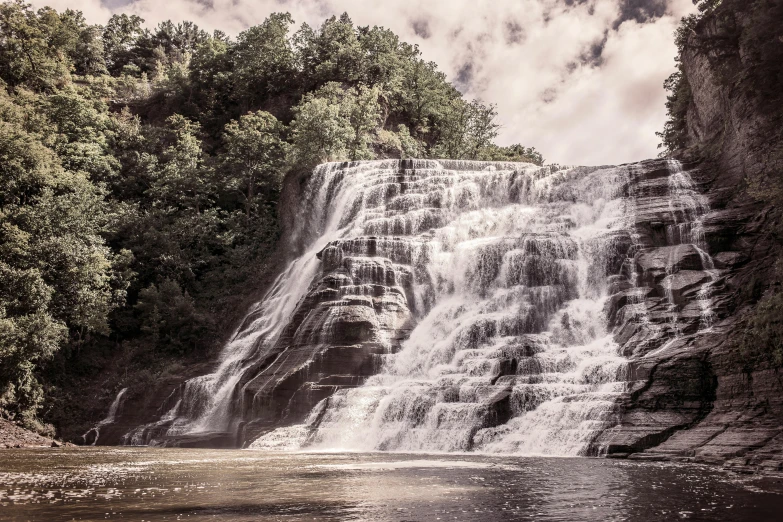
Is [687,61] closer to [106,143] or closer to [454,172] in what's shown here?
[454,172]

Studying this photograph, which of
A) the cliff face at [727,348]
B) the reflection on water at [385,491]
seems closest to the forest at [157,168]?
the reflection on water at [385,491]

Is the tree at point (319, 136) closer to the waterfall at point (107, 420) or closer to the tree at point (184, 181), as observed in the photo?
the tree at point (184, 181)

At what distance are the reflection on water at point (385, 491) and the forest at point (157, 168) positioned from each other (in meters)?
19.8

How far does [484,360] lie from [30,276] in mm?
23003

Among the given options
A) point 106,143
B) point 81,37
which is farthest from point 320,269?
point 81,37

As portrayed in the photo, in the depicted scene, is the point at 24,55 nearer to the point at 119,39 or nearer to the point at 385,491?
the point at 119,39

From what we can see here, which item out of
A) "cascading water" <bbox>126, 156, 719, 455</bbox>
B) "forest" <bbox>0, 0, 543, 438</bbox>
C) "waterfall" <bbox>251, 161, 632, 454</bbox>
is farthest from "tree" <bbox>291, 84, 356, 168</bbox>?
"cascading water" <bbox>126, 156, 719, 455</bbox>

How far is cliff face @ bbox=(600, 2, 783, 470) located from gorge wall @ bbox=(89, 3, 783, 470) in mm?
77

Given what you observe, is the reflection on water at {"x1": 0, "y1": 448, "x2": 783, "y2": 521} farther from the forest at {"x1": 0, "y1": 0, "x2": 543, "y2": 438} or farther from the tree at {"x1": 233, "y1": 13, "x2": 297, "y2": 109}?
the tree at {"x1": 233, "y1": 13, "x2": 297, "y2": 109}

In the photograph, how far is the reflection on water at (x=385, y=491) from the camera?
367 inches

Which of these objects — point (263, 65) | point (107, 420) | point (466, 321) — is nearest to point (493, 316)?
point (466, 321)

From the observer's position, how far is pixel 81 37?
81.8 m

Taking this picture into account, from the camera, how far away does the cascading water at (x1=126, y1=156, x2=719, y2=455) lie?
76.8 ft

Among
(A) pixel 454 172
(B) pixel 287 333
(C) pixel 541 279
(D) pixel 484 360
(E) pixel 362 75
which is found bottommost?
(D) pixel 484 360
